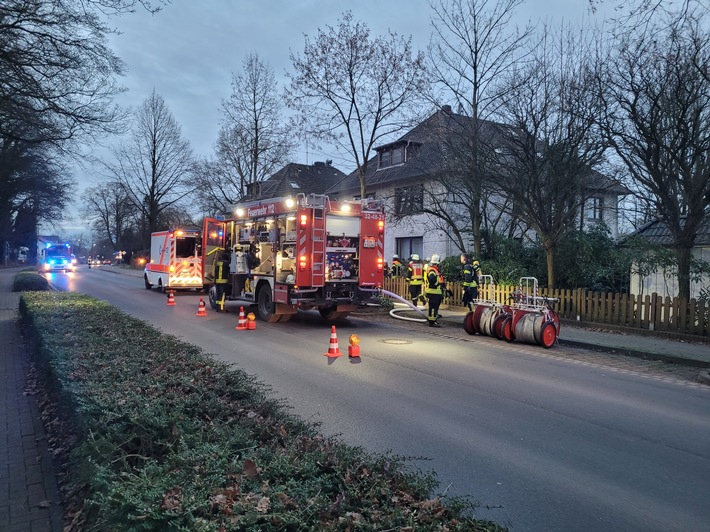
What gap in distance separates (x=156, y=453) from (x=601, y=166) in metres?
14.4

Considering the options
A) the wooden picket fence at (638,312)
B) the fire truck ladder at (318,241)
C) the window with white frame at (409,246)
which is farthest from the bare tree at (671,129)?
the window with white frame at (409,246)

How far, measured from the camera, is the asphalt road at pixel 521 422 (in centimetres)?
396

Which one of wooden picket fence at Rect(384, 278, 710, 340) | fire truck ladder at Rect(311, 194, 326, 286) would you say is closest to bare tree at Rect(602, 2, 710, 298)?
wooden picket fence at Rect(384, 278, 710, 340)

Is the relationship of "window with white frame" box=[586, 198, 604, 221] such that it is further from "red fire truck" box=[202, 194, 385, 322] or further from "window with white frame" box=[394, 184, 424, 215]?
"red fire truck" box=[202, 194, 385, 322]

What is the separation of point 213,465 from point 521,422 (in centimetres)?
396

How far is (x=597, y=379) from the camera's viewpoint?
8133 millimetres

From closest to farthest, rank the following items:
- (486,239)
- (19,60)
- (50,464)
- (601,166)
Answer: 1. (50,464)
2. (19,60)
3. (601,166)
4. (486,239)

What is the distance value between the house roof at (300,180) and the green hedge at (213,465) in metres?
28.4

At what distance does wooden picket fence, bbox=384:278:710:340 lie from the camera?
38.0 ft

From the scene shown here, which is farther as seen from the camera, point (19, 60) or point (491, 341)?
point (491, 341)

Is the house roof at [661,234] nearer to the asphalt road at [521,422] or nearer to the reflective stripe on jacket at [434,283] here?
the reflective stripe on jacket at [434,283]

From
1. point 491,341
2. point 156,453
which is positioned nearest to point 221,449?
point 156,453

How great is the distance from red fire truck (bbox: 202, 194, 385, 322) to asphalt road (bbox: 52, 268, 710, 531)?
9.26 ft

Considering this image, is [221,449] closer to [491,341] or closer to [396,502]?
[396,502]
